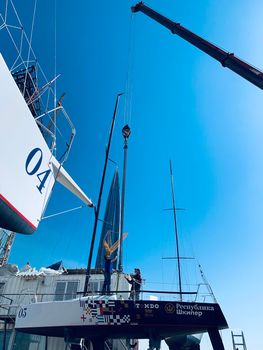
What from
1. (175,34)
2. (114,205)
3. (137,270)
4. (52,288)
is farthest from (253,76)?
(114,205)

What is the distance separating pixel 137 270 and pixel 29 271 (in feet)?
26.2

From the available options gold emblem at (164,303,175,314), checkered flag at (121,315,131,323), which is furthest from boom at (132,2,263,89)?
checkered flag at (121,315,131,323)

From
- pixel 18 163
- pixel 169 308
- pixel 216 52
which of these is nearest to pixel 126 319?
pixel 169 308

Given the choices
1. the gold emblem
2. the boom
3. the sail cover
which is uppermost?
the boom

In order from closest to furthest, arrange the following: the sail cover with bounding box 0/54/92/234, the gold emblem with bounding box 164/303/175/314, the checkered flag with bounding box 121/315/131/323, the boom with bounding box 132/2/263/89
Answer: the sail cover with bounding box 0/54/92/234
the checkered flag with bounding box 121/315/131/323
the gold emblem with bounding box 164/303/175/314
the boom with bounding box 132/2/263/89

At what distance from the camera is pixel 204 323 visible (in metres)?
5.70

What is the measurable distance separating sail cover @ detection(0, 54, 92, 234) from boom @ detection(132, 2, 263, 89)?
7.36 m

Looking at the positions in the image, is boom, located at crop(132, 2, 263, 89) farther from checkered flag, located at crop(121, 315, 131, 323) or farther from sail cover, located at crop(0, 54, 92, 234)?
checkered flag, located at crop(121, 315, 131, 323)

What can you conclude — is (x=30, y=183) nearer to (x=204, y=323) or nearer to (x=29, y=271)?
(x=204, y=323)

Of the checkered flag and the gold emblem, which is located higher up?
the gold emblem

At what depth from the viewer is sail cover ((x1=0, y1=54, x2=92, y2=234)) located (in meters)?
4.61

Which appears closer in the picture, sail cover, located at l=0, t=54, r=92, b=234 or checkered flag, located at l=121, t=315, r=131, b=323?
sail cover, located at l=0, t=54, r=92, b=234

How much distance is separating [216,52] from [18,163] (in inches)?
360

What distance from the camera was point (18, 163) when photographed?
497 centimetres
